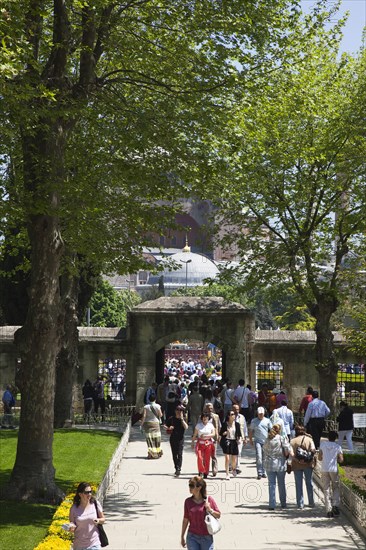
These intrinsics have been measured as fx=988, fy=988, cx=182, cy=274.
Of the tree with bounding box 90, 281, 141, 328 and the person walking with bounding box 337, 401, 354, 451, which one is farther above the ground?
the tree with bounding box 90, 281, 141, 328

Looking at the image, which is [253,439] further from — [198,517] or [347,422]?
[198,517]

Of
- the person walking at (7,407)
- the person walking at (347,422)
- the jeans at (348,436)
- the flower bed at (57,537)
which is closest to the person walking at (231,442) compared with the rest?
the person walking at (347,422)

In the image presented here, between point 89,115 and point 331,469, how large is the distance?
7436mm

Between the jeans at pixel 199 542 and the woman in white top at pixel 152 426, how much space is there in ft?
38.1

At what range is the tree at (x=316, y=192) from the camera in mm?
27031

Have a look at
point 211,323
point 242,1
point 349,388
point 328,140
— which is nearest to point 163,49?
point 242,1

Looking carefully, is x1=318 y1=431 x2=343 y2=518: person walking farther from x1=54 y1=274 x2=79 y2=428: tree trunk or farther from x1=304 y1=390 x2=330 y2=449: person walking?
x1=54 y1=274 x2=79 y2=428: tree trunk

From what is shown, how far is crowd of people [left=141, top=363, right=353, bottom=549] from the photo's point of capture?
1577 cm

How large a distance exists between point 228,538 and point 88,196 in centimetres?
728

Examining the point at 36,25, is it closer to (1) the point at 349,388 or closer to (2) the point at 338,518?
(2) the point at 338,518

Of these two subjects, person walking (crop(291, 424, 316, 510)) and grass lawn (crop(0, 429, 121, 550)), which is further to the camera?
person walking (crop(291, 424, 316, 510))

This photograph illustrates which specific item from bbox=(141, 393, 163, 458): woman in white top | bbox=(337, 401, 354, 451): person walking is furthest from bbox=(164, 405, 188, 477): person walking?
bbox=(337, 401, 354, 451): person walking

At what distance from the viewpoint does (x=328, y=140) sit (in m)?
27.3

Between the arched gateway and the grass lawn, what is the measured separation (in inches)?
233
